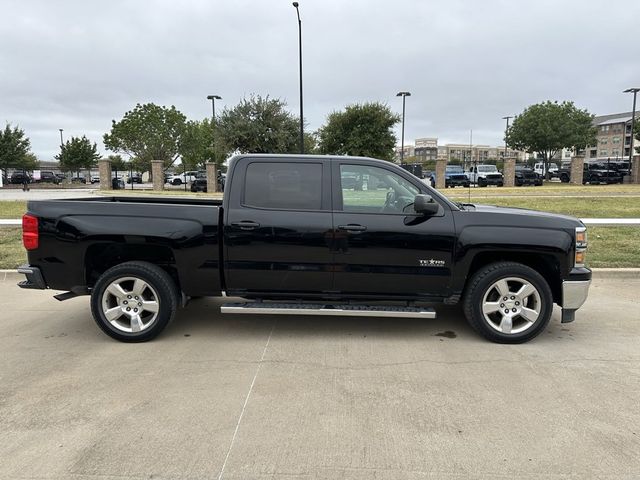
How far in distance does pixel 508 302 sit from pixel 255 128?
2727 centimetres

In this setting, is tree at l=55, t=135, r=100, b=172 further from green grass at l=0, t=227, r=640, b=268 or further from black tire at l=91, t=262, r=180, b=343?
black tire at l=91, t=262, r=180, b=343

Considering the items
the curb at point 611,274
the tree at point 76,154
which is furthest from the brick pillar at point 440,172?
the tree at point 76,154

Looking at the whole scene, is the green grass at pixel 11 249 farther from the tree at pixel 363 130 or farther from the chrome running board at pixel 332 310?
the tree at pixel 363 130

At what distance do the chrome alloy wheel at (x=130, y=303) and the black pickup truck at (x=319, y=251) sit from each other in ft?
0.04

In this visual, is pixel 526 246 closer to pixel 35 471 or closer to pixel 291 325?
pixel 291 325

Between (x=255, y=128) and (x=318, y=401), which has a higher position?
(x=255, y=128)

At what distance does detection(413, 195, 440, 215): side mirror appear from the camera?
466 cm

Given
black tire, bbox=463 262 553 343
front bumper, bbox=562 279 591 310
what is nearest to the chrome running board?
black tire, bbox=463 262 553 343

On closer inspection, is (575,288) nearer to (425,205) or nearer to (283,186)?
(425,205)

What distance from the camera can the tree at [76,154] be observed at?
2265 inches

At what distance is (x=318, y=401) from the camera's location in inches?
146

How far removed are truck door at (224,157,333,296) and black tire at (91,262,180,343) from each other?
62 cm

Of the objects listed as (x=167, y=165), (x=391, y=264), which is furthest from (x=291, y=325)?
(x=167, y=165)

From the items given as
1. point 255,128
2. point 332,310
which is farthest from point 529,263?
point 255,128
